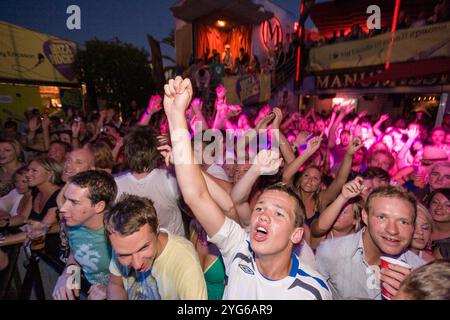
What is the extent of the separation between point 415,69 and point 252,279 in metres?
9.48

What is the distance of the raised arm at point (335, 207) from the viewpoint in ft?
7.17

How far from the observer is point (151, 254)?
1.71 m

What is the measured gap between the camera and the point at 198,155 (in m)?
3.16

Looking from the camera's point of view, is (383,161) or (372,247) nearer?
(372,247)

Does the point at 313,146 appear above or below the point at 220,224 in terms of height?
above

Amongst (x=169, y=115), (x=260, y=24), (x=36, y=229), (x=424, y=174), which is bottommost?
(x=36, y=229)

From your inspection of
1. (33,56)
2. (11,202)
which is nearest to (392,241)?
(11,202)

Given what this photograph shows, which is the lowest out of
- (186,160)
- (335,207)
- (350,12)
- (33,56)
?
(335,207)

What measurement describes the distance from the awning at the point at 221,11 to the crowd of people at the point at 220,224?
611 inches

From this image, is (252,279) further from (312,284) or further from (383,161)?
(383,161)

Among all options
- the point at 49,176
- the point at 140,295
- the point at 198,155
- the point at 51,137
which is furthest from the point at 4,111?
the point at 140,295
